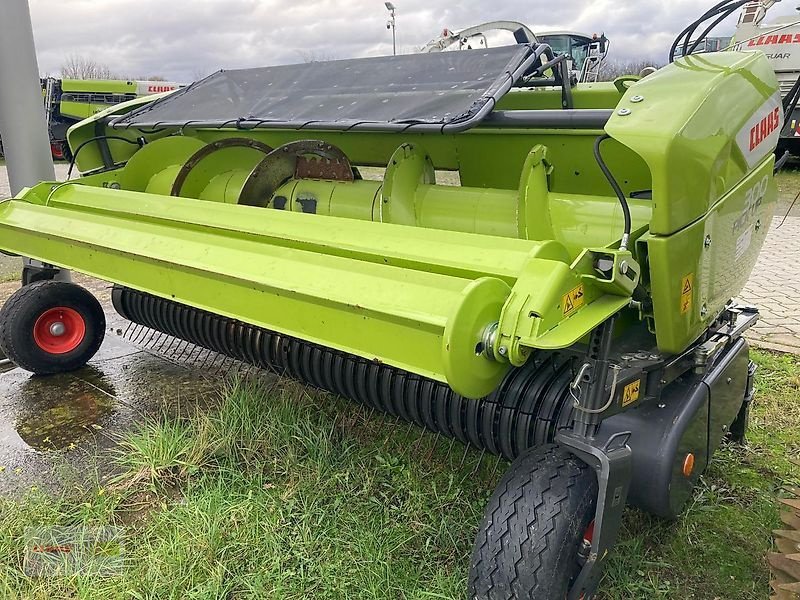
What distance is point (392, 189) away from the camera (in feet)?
8.89

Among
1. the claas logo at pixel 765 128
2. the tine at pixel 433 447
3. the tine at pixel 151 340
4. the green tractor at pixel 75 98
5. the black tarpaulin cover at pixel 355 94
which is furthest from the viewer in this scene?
the green tractor at pixel 75 98

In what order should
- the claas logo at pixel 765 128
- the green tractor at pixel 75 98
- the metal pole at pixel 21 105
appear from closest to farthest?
the claas logo at pixel 765 128 → the metal pole at pixel 21 105 → the green tractor at pixel 75 98

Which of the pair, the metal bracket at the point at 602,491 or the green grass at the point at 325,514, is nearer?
the metal bracket at the point at 602,491

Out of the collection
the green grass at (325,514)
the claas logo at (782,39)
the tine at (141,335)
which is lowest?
the green grass at (325,514)

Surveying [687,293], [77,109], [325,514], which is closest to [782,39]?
[687,293]

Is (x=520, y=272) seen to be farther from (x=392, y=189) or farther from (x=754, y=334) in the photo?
(x=754, y=334)

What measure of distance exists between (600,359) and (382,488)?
1.10 metres

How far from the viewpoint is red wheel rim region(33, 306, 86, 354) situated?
349 centimetres

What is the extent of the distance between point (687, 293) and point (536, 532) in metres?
0.71

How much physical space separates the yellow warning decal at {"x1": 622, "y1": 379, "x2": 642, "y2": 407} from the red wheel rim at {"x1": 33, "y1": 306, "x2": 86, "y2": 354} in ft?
9.24

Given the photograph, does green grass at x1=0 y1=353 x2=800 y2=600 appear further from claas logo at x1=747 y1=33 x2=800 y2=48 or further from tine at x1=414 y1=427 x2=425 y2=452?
claas logo at x1=747 y1=33 x2=800 y2=48

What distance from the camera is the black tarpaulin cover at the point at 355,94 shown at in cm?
232

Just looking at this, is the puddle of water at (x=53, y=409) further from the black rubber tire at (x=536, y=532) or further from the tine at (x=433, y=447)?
the black rubber tire at (x=536, y=532)

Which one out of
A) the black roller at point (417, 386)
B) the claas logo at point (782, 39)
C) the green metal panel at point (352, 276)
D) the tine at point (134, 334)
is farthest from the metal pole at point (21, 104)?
the claas logo at point (782, 39)
